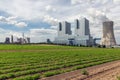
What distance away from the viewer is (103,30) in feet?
628

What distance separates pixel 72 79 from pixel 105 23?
17343 centimetres

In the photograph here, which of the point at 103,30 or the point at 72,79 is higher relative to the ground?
Answer: the point at 103,30

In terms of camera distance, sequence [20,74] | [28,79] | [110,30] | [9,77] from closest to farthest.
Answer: [28,79] → [9,77] → [20,74] → [110,30]

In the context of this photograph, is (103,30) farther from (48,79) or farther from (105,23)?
(48,79)

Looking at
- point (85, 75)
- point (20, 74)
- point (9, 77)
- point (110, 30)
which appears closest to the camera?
point (9, 77)

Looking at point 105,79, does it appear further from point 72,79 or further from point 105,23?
point 105,23

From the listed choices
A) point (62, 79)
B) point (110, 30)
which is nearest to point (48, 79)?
point (62, 79)

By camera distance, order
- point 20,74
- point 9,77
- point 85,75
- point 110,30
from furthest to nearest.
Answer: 1. point 110,30
2. point 85,75
3. point 20,74
4. point 9,77

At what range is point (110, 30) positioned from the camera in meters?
185

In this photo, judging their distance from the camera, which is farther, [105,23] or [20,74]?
[105,23]

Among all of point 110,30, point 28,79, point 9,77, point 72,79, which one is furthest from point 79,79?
point 110,30

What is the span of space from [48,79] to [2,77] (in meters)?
3.56

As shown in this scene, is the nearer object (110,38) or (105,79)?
(105,79)

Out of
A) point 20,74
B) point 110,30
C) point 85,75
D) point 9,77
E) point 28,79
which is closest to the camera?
point 28,79
